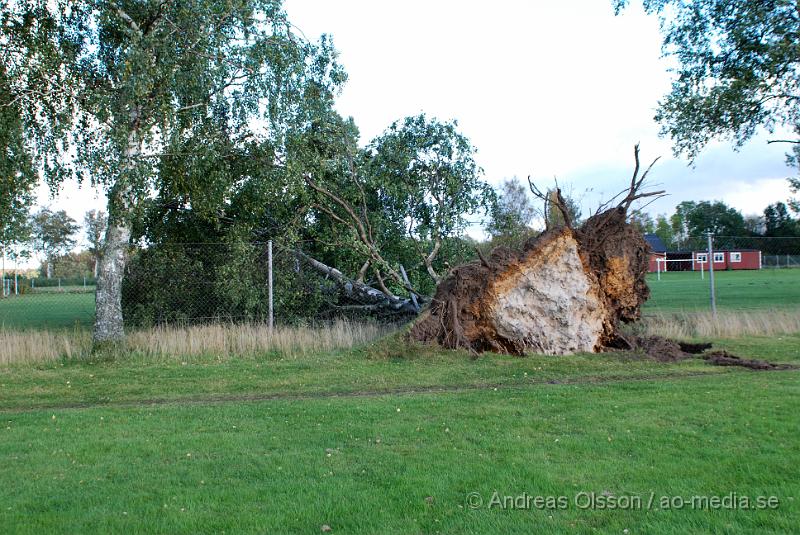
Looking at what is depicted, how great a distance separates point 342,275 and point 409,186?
2779 mm

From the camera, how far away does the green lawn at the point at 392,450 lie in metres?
4.10

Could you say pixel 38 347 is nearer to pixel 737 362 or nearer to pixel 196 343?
pixel 196 343

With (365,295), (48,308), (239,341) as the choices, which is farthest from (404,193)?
(48,308)

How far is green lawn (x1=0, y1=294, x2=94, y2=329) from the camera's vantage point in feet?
79.3

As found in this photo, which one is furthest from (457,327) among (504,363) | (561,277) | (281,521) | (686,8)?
(686,8)

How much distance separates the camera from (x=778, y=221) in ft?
252

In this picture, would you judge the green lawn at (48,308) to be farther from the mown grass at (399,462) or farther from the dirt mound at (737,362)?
the dirt mound at (737,362)

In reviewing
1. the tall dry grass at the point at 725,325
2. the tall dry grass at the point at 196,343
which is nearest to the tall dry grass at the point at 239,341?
the tall dry grass at the point at 196,343

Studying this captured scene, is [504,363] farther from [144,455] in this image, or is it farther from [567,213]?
[144,455]

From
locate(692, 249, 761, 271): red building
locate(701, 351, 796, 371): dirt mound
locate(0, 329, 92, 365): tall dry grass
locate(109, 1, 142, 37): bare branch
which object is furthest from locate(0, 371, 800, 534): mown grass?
locate(692, 249, 761, 271): red building

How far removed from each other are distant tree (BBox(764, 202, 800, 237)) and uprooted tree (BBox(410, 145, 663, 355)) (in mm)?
71334

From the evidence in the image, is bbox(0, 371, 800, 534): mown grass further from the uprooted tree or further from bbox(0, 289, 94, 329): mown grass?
bbox(0, 289, 94, 329): mown grass

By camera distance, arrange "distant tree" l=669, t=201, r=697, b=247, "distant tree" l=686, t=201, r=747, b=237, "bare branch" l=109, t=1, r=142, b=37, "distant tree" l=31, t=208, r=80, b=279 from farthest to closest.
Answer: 1. "distant tree" l=669, t=201, r=697, b=247
2. "distant tree" l=686, t=201, r=747, b=237
3. "distant tree" l=31, t=208, r=80, b=279
4. "bare branch" l=109, t=1, r=142, b=37

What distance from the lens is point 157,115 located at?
12.0 m
